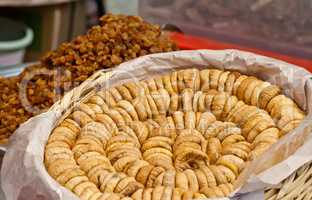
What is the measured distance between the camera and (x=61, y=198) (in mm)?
739

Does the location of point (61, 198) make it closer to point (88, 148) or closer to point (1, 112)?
point (88, 148)

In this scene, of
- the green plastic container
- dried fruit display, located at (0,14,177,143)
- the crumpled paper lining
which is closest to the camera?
the crumpled paper lining

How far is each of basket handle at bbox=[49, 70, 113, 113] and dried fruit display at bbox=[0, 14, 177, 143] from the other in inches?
5.3

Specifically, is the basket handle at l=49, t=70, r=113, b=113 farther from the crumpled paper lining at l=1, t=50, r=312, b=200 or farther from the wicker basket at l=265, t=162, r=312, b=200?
the wicker basket at l=265, t=162, r=312, b=200

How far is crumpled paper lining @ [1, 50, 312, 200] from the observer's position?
2.47ft

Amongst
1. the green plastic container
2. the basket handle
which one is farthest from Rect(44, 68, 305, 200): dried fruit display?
the green plastic container

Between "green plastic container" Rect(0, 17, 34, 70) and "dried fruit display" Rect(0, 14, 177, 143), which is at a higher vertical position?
"dried fruit display" Rect(0, 14, 177, 143)

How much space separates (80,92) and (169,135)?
0.18 meters

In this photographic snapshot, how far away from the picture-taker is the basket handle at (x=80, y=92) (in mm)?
949

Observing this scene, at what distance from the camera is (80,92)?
98 cm

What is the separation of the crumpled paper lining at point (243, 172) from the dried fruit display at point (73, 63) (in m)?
0.14

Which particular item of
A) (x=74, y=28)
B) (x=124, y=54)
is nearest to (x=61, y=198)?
(x=124, y=54)

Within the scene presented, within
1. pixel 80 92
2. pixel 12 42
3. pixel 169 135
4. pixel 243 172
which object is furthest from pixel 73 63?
pixel 12 42

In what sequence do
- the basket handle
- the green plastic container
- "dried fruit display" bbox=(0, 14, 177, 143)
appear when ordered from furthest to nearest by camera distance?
the green plastic container, "dried fruit display" bbox=(0, 14, 177, 143), the basket handle
